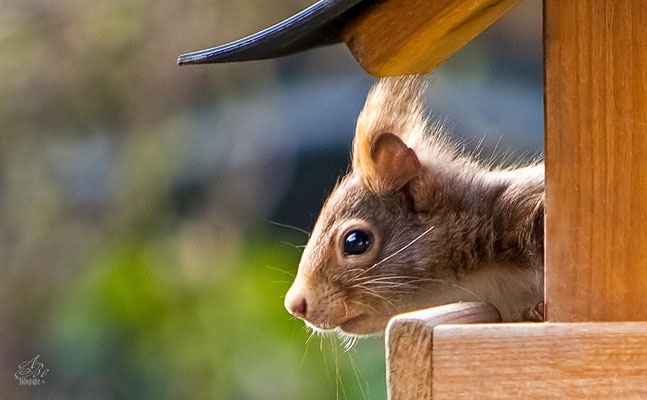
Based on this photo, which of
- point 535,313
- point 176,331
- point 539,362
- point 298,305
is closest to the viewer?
point 539,362

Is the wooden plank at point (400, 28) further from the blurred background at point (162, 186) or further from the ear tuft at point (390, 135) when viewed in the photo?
the blurred background at point (162, 186)

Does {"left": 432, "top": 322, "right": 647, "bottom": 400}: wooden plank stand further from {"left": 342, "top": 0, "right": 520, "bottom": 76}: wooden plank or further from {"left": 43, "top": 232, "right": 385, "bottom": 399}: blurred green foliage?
{"left": 43, "top": 232, "right": 385, "bottom": 399}: blurred green foliage

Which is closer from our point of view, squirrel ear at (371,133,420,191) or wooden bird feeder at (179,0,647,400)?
wooden bird feeder at (179,0,647,400)

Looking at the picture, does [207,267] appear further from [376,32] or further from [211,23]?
[376,32]

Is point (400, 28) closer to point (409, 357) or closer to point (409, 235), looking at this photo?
point (409, 357)

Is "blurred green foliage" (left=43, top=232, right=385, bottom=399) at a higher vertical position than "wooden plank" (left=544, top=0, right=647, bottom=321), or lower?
lower

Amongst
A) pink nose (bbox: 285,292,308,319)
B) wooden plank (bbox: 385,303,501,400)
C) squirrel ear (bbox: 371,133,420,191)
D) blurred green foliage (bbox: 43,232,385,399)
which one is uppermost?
squirrel ear (bbox: 371,133,420,191)

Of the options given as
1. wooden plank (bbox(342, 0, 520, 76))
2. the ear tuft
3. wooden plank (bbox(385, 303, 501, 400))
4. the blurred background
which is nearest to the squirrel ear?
the ear tuft
